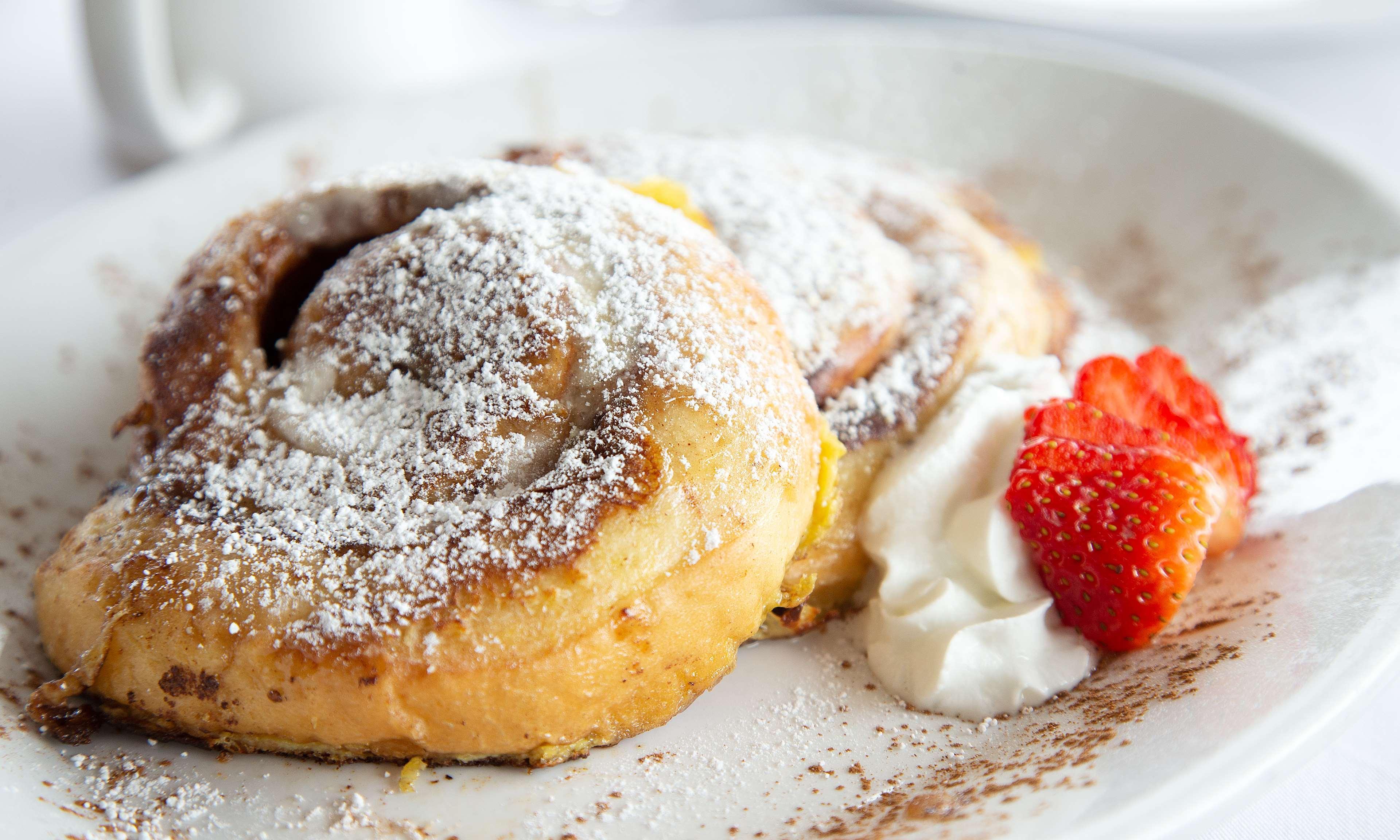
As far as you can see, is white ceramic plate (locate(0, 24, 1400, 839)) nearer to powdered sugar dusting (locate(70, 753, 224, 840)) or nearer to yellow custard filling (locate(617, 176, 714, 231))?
powdered sugar dusting (locate(70, 753, 224, 840))

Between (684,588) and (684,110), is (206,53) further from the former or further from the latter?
(684,588)

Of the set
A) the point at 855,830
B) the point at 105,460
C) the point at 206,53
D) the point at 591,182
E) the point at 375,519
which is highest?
the point at 206,53

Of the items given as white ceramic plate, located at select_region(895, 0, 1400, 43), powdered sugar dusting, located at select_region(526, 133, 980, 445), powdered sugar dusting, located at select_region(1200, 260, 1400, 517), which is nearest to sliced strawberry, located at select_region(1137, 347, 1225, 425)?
powdered sugar dusting, located at select_region(1200, 260, 1400, 517)

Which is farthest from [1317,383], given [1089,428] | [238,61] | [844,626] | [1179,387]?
[238,61]

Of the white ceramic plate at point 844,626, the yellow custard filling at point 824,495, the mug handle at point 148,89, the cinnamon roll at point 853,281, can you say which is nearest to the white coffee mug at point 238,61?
the mug handle at point 148,89

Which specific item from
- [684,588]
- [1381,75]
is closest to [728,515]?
[684,588]
